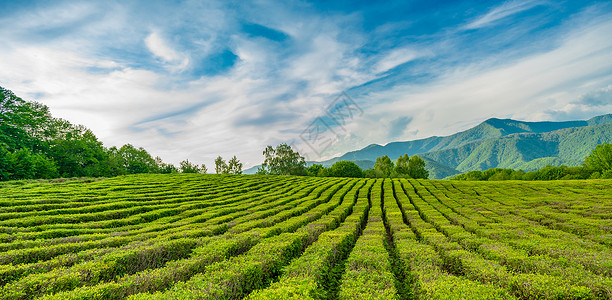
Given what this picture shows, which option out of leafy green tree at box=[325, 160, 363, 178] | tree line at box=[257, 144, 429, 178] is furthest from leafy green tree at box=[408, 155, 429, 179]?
leafy green tree at box=[325, 160, 363, 178]

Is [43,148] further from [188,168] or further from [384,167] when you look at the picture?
[384,167]

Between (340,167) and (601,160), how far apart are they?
76745 millimetres

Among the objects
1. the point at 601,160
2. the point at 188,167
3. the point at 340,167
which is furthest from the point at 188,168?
the point at 601,160

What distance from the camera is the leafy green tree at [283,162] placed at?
10562 cm

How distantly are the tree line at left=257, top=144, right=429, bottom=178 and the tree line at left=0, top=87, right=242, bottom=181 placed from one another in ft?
178

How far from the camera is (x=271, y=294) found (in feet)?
19.1

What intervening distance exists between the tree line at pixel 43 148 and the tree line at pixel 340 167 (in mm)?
54404

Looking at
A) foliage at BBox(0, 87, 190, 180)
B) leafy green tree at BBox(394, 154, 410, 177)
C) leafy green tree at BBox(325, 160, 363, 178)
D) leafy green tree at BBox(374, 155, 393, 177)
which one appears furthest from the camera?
leafy green tree at BBox(374, 155, 393, 177)

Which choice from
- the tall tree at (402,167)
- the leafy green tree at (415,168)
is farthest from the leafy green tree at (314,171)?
the leafy green tree at (415,168)

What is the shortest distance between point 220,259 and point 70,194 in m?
26.7

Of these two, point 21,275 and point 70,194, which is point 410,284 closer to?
point 21,275

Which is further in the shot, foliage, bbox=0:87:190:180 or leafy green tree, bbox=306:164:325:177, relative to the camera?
leafy green tree, bbox=306:164:325:177

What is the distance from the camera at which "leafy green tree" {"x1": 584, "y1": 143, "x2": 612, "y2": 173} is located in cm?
6425

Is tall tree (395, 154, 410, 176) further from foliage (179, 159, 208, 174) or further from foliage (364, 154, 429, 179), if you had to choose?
foliage (179, 159, 208, 174)
